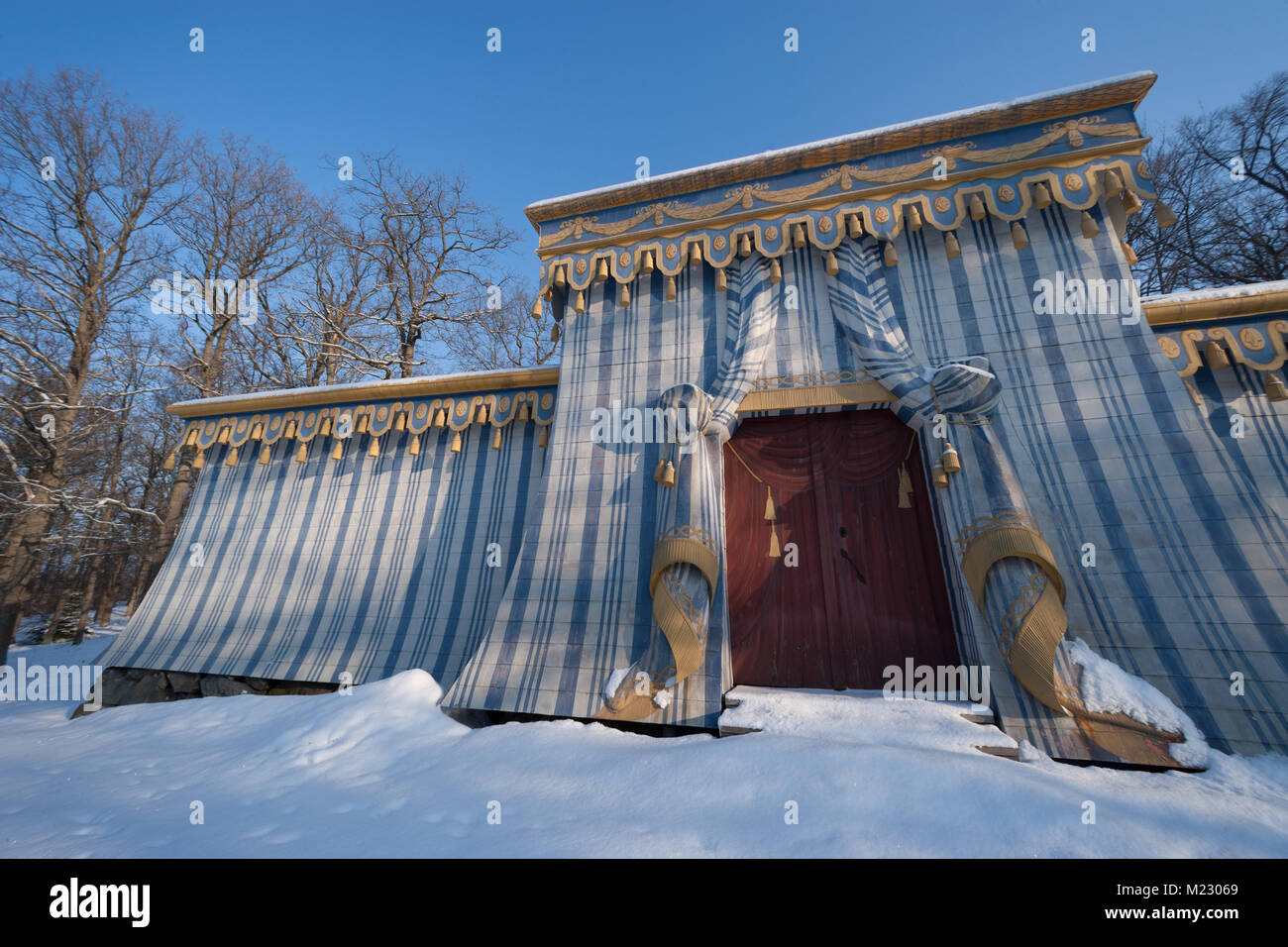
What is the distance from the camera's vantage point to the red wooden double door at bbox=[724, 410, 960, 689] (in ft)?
15.1

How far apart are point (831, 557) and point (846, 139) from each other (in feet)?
16.2

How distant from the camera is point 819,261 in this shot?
18.4ft

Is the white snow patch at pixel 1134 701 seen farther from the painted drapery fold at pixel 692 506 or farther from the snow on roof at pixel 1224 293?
the snow on roof at pixel 1224 293

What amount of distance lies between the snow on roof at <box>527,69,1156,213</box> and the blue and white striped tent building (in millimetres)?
38

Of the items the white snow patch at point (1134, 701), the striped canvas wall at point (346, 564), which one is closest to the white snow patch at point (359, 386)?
the striped canvas wall at point (346, 564)

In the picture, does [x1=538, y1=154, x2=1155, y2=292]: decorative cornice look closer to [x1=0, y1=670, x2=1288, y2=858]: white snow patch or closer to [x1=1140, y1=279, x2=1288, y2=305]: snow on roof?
[x1=1140, y1=279, x2=1288, y2=305]: snow on roof

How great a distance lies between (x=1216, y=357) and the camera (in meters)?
4.30

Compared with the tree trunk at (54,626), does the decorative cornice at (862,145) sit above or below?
above

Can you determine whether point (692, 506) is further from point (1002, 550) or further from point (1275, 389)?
point (1275, 389)

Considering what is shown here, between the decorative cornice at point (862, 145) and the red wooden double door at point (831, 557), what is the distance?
3.18 m

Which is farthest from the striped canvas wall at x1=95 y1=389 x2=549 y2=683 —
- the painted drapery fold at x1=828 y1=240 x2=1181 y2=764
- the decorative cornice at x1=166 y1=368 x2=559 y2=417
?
the painted drapery fold at x1=828 y1=240 x2=1181 y2=764

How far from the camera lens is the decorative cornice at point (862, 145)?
4.91 metres

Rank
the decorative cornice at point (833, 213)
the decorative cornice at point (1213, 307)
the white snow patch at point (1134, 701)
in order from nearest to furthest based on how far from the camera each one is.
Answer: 1. the white snow patch at point (1134, 701)
2. the decorative cornice at point (1213, 307)
3. the decorative cornice at point (833, 213)
